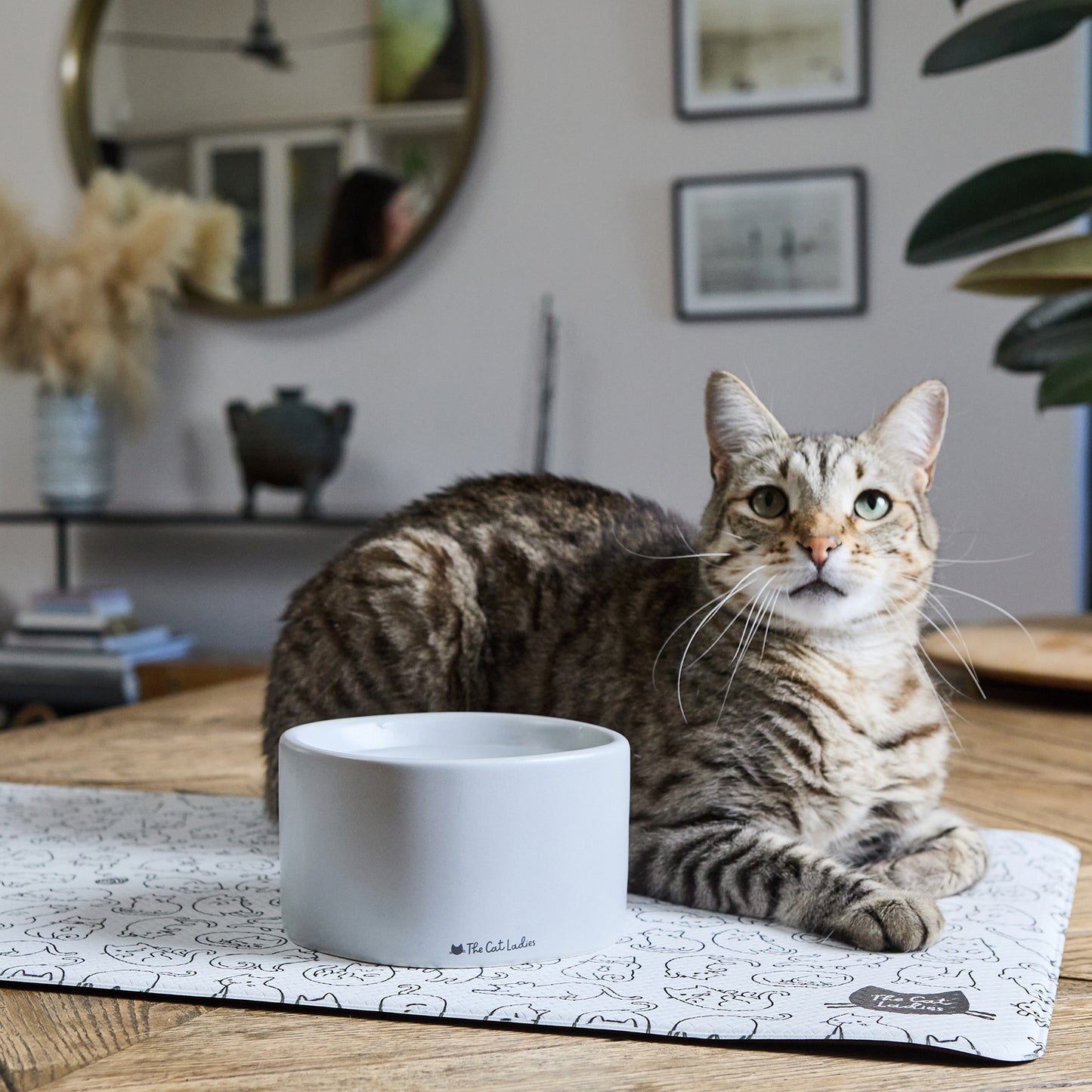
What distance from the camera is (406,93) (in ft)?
9.29

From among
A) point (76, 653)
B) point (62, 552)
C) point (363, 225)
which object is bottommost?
point (76, 653)

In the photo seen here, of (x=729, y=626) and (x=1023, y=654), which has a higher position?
(x=729, y=626)

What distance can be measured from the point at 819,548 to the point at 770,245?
1.94 meters

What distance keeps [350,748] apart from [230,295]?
252 cm

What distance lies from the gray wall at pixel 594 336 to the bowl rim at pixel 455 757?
6.28ft

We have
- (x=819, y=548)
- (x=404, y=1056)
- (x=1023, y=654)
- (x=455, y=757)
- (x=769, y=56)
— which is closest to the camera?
(x=404, y=1056)

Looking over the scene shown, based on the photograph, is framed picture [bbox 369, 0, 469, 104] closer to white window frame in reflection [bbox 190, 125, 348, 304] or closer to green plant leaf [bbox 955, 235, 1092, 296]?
white window frame in reflection [bbox 190, 125, 348, 304]

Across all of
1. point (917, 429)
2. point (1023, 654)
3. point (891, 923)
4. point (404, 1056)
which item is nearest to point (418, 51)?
point (1023, 654)

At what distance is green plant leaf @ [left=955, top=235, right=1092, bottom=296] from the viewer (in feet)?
4.55

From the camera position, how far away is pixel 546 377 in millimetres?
2752

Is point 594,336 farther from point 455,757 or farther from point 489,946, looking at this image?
point 489,946

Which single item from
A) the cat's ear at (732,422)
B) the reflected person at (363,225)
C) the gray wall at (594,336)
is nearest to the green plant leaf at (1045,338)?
the gray wall at (594,336)

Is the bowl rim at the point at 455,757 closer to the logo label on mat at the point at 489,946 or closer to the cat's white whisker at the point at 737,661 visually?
the logo label on mat at the point at 489,946

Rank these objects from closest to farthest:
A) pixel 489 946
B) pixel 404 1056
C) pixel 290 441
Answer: pixel 404 1056
pixel 489 946
pixel 290 441
